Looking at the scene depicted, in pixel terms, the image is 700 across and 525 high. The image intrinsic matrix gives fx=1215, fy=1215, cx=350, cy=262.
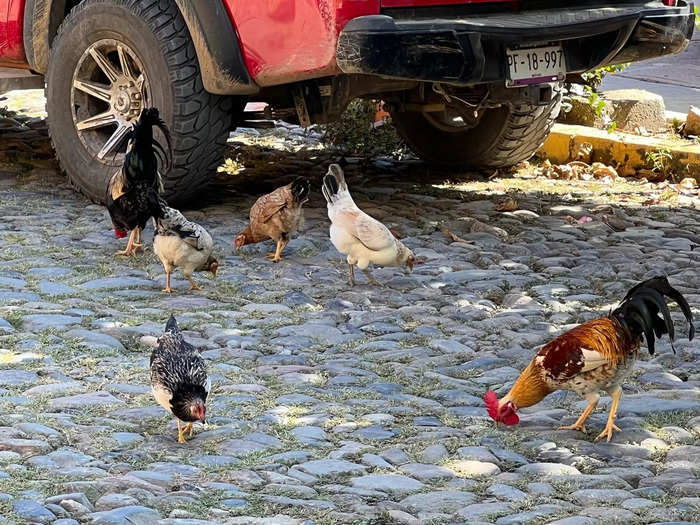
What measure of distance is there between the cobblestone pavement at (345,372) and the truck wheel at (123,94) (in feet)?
1.26

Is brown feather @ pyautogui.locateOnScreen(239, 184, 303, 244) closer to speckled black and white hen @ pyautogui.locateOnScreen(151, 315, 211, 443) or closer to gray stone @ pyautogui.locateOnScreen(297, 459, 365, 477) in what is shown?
speckled black and white hen @ pyautogui.locateOnScreen(151, 315, 211, 443)

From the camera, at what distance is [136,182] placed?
7.27 m

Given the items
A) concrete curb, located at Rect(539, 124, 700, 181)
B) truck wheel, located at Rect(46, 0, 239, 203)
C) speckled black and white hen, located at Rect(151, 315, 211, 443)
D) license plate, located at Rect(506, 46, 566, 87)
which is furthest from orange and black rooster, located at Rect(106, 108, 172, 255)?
concrete curb, located at Rect(539, 124, 700, 181)

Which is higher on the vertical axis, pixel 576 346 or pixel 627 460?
pixel 576 346

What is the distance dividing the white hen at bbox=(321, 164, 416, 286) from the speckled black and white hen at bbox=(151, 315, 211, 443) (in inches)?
81.5

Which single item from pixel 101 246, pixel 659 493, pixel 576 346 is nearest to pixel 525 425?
pixel 576 346

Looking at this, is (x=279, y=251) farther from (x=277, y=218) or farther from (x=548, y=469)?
(x=548, y=469)

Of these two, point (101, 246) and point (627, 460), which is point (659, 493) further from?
point (101, 246)

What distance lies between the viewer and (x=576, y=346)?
489 cm

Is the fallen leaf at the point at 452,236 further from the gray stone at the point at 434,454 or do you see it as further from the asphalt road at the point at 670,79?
the asphalt road at the point at 670,79

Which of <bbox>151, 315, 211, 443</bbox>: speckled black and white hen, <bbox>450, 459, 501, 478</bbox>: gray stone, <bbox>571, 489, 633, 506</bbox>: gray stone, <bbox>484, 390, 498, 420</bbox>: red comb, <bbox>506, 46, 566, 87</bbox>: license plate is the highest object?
<bbox>506, 46, 566, 87</bbox>: license plate

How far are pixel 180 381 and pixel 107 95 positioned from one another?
4.00 m

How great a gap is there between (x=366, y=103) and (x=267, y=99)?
278cm

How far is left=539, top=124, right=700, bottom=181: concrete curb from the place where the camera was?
9.81 metres
